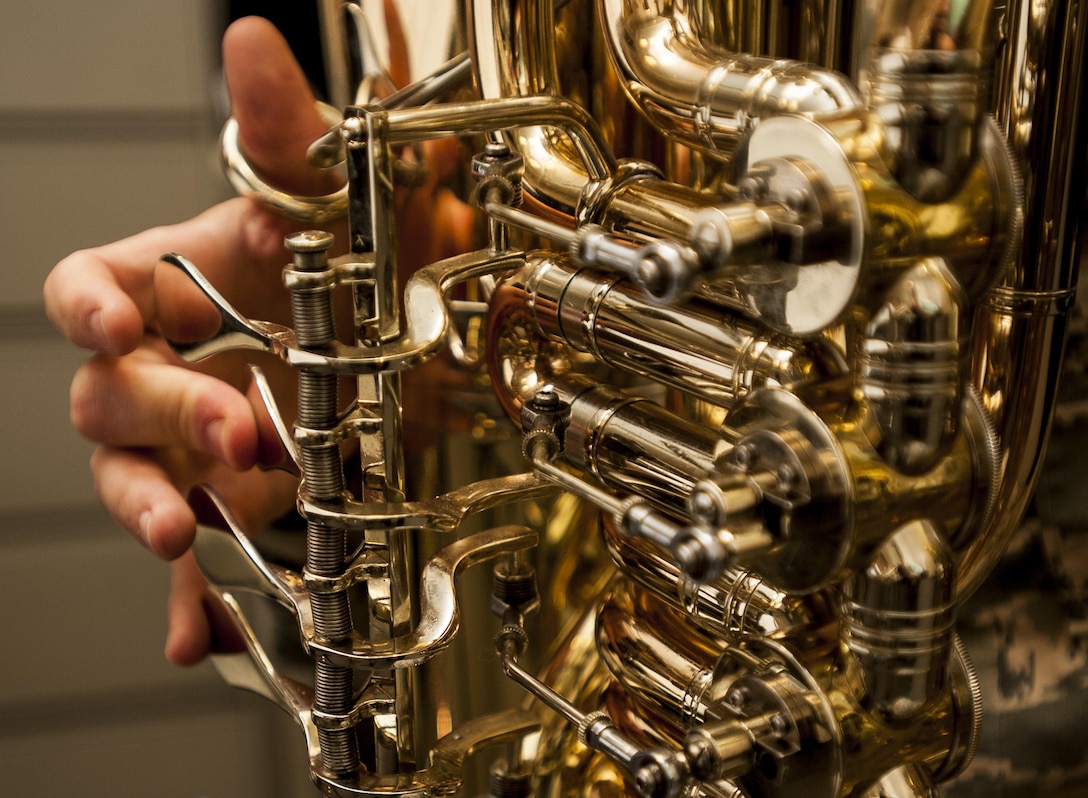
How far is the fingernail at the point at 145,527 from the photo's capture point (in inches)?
26.6

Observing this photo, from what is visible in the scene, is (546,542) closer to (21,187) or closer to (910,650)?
(910,650)

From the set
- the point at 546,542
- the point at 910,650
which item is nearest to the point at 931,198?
the point at 910,650

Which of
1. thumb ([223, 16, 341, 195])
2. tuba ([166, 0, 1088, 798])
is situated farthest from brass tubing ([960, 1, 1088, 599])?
thumb ([223, 16, 341, 195])

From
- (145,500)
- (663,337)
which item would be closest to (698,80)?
(663,337)

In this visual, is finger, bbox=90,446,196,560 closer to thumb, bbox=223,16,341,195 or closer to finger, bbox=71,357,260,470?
finger, bbox=71,357,260,470

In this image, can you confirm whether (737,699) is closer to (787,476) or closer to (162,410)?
(787,476)

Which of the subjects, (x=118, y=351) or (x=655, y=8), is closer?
(x=655, y=8)

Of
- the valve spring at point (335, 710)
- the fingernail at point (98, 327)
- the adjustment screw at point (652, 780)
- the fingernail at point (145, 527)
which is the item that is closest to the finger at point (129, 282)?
the fingernail at point (98, 327)

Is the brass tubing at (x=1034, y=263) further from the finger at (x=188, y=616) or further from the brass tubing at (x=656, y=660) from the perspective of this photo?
the finger at (x=188, y=616)

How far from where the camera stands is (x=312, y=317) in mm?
441

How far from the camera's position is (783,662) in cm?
39

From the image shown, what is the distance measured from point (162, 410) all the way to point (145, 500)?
63 mm

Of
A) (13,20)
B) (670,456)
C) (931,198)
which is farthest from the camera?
(13,20)

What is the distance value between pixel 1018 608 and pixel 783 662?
1.08 ft
